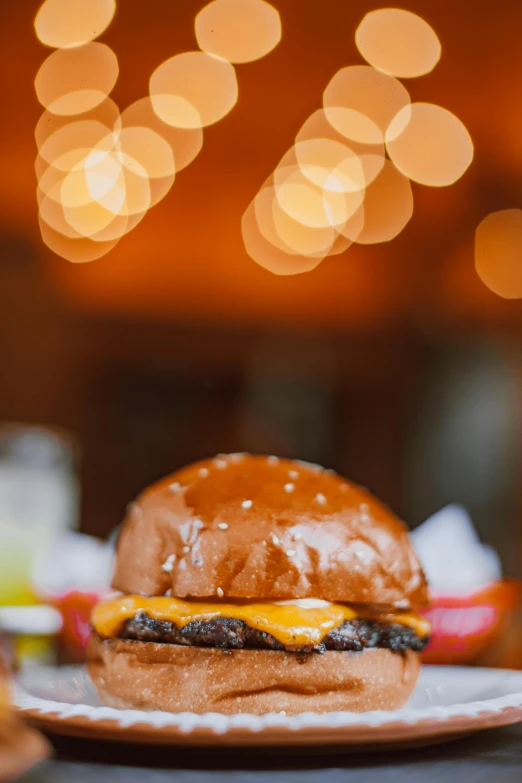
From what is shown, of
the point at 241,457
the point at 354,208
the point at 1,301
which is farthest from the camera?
the point at 1,301

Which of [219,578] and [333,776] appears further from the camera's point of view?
[219,578]

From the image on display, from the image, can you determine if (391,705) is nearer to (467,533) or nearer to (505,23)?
(467,533)

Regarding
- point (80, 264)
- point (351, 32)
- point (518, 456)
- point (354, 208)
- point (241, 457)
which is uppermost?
point (351, 32)

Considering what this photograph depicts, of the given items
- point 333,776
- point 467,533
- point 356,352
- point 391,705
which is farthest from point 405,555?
point 356,352

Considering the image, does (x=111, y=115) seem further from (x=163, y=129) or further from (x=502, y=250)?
(x=502, y=250)

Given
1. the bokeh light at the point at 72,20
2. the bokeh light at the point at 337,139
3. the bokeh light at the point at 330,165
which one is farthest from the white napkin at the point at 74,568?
the bokeh light at the point at 330,165

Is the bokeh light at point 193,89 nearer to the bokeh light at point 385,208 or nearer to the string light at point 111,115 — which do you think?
the string light at point 111,115
